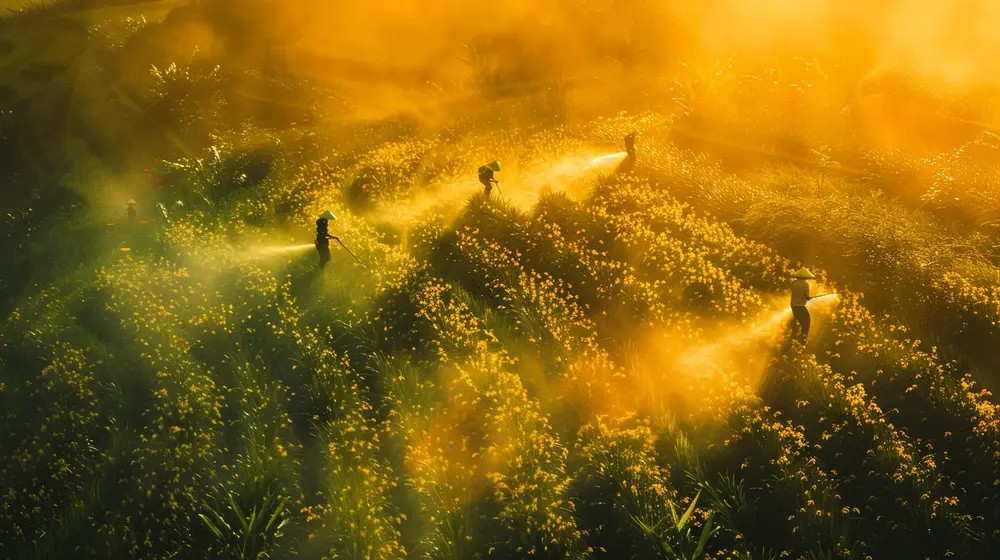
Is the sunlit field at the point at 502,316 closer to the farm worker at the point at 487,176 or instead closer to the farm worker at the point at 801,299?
the farm worker at the point at 801,299

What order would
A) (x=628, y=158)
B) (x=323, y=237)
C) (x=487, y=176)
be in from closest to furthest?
(x=323, y=237) < (x=487, y=176) < (x=628, y=158)

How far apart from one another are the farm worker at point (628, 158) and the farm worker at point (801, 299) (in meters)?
5.00

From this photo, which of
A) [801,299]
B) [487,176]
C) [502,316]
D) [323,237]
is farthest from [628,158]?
[323,237]

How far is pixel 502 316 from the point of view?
8.35 metres

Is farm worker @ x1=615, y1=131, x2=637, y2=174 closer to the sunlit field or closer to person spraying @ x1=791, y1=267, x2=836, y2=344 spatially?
the sunlit field

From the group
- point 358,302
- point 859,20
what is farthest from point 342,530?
point 859,20

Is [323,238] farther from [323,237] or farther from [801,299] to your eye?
[801,299]

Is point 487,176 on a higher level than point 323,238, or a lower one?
higher

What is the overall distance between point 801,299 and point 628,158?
534 centimetres

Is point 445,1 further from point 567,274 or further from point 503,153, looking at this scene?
point 567,274

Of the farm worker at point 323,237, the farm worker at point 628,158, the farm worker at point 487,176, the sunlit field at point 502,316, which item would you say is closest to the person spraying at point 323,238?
the farm worker at point 323,237

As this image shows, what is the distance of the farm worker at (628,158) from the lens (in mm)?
11312

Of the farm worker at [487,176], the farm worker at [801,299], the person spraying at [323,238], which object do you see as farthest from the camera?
the farm worker at [487,176]

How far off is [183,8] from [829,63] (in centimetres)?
1758
